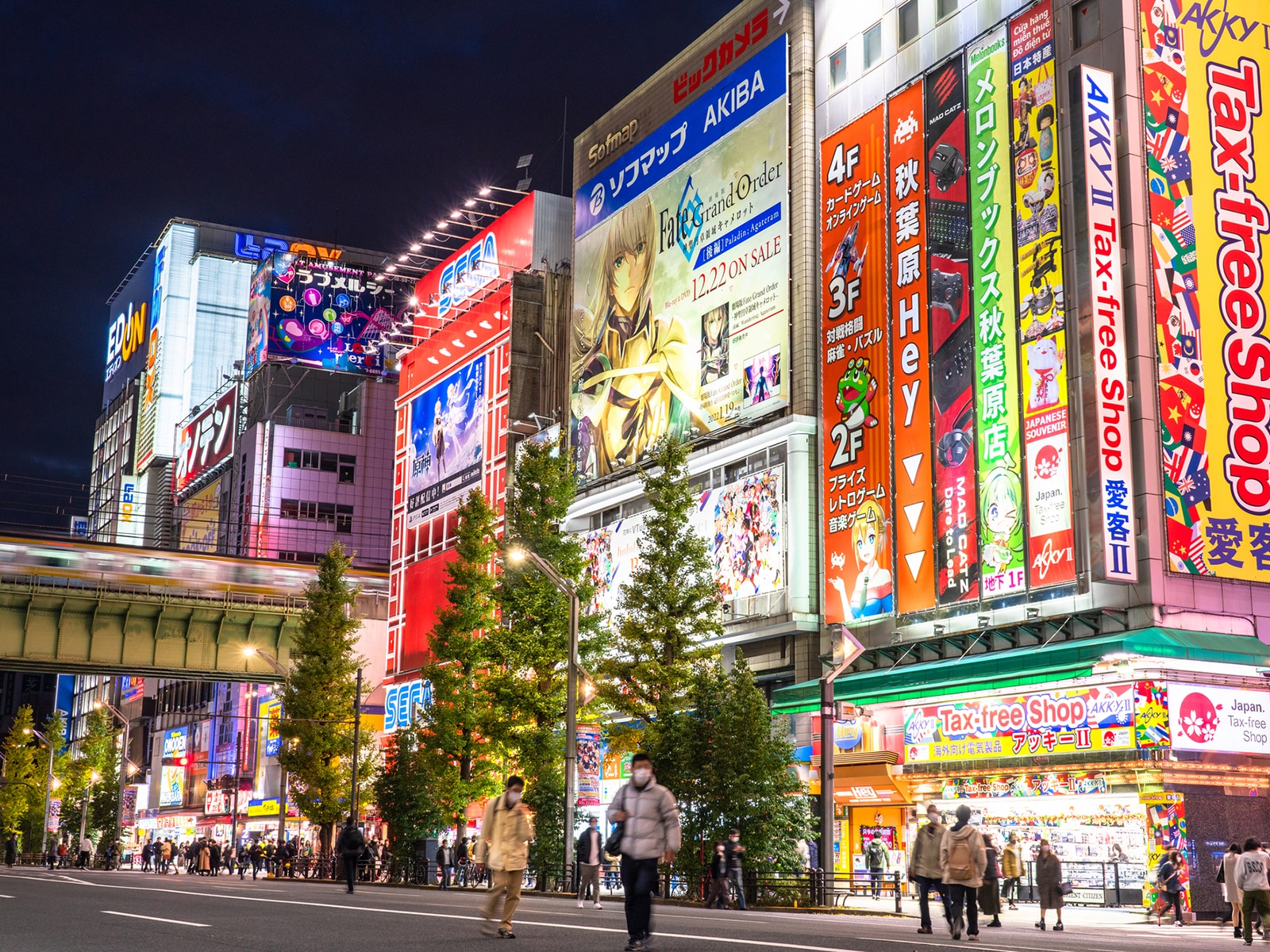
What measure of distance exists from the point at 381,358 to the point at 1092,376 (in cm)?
8435

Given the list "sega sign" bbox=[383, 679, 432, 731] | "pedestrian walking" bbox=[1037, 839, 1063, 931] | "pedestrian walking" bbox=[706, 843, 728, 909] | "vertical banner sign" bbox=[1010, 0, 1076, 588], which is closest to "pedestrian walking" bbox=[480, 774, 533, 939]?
"pedestrian walking" bbox=[1037, 839, 1063, 931]

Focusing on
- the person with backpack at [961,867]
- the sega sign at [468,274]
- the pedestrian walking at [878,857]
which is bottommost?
the pedestrian walking at [878,857]

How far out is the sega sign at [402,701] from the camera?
225 ft

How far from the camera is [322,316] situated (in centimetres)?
11025

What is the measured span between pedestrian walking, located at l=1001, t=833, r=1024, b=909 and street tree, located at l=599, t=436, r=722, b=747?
8434mm

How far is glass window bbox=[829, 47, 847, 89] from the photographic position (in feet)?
146

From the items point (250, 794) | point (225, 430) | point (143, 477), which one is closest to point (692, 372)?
point (250, 794)

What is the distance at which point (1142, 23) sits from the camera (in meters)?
34.1

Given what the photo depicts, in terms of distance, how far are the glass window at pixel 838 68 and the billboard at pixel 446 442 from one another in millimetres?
26002

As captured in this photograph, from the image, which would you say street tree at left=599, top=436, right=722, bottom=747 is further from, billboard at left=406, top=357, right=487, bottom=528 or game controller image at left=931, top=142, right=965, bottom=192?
billboard at left=406, top=357, right=487, bottom=528

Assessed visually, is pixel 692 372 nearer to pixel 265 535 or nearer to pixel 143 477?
pixel 265 535

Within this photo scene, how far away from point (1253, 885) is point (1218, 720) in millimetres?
10786

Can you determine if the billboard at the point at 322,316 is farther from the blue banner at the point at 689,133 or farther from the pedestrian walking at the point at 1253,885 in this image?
the pedestrian walking at the point at 1253,885

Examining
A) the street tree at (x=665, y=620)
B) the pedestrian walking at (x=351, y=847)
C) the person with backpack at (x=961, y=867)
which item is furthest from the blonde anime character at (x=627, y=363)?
the person with backpack at (x=961, y=867)
